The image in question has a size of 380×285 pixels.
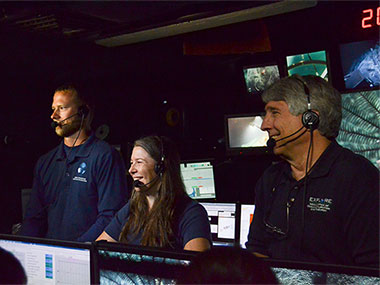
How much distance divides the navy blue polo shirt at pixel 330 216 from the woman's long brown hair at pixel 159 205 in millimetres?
456

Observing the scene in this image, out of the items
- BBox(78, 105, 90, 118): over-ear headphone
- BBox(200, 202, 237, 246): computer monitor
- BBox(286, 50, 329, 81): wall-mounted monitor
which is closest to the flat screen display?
BBox(286, 50, 329, 81): wall-mounted monitor

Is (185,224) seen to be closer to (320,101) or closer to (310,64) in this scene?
(320,101)

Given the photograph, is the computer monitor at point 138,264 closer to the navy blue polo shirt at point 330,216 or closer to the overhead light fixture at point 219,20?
the navy blue polo shirt at point 330,216

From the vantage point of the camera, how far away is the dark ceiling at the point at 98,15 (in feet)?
10.7

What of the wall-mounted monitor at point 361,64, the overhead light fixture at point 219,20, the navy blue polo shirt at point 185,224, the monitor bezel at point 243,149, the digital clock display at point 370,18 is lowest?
the navy blue polo shirt at point 185,224

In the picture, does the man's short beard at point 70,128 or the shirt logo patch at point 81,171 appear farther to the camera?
the man's short beard at point 70,128

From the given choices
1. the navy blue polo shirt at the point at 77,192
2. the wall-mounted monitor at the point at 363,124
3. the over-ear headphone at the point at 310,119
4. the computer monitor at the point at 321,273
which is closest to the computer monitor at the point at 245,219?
the navy blue polo shirt at the point at 77,192

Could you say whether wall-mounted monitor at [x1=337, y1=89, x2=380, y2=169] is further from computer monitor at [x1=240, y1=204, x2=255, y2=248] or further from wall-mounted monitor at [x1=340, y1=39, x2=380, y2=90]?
computer monitor at [x1=240, y1=204, x2=255, y2=248]

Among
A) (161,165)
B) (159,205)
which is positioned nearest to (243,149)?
→ (161,165)

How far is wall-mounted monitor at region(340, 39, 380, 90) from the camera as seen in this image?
161 inches

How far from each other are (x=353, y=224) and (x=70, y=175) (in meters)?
1.76

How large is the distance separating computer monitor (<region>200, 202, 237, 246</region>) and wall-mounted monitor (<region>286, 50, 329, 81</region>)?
1.46 m

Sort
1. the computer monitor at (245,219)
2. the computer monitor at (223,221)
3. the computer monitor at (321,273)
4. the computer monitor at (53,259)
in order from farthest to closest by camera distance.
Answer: the computer monitor at (223,221) < the computer monitor at (245,219) < the computer monitor at (53,259) < the computer monitor at (321,273)

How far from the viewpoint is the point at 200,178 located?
427cm
